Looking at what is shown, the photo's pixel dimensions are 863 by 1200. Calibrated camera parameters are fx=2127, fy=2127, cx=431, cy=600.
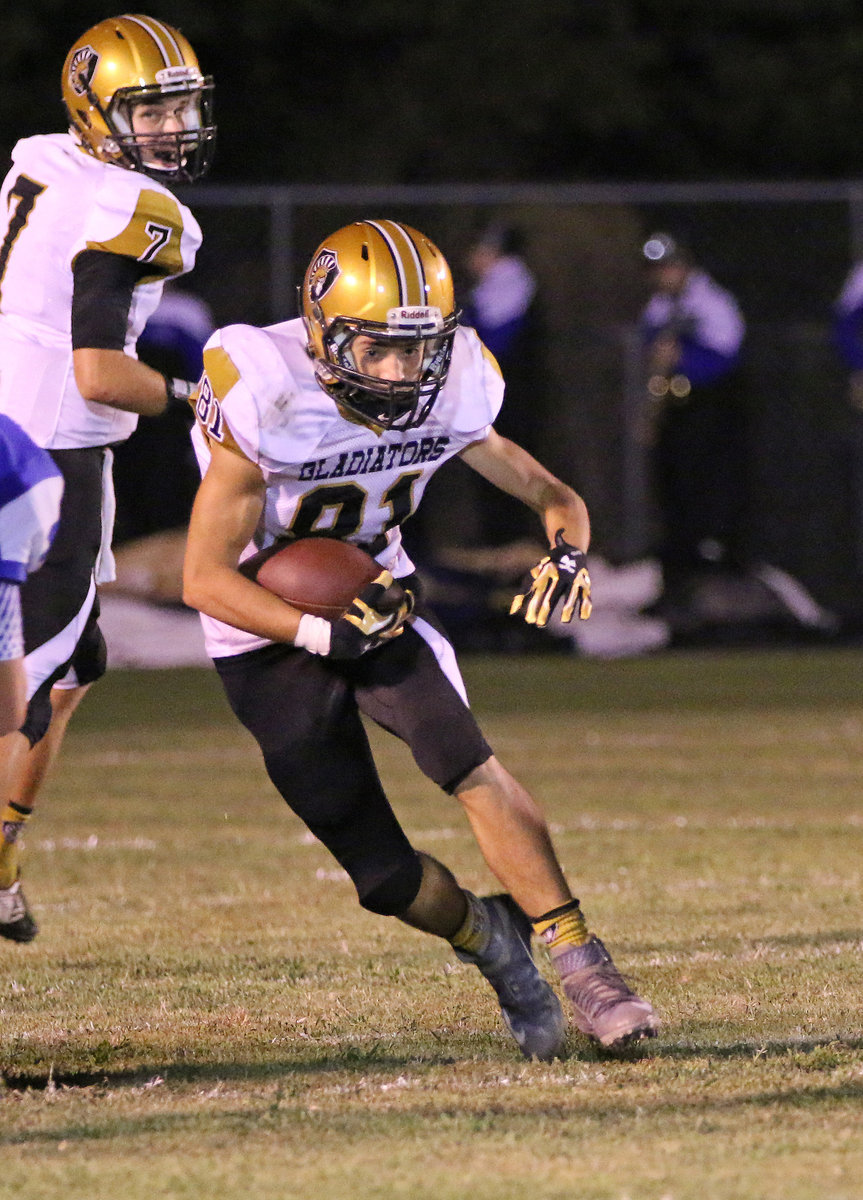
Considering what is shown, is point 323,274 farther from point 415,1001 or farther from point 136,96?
point 415,1001

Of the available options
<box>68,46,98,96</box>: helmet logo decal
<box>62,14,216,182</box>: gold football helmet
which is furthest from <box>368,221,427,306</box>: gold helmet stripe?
<box>68,46,98,96</box>: helmet logo decal

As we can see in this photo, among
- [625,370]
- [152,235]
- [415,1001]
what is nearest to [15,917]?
[415,1001]

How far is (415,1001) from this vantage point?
4359 millimetres

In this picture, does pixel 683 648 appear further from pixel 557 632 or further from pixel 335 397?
pixel 335 397

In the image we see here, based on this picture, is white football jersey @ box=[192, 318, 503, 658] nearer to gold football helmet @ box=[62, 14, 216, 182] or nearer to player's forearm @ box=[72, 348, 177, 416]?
player's forearm @ box=[72, 348, 177, 416]

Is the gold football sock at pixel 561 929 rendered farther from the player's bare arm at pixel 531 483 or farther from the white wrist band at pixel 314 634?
the player's bare arm at pixel 531 483

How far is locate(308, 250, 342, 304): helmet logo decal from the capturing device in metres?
4.00

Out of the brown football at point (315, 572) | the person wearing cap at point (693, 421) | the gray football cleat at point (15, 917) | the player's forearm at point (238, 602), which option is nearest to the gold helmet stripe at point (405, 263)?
the brown football at point (315, 572)

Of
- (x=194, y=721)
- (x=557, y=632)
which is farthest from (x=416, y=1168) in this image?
(x=557, y=632)

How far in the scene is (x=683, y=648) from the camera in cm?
1253

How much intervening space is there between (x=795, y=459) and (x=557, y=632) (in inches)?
95.5

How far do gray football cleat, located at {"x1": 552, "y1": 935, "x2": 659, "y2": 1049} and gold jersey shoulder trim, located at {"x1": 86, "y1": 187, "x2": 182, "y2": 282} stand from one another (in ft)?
6.14

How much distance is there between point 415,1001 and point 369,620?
95cm

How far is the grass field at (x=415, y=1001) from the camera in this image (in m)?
3.13
